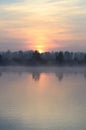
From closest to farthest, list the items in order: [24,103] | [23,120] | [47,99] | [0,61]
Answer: [23,120] < [24,103] < [47,99] < [0,61]

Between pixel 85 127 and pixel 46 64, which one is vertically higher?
pixel 85 127

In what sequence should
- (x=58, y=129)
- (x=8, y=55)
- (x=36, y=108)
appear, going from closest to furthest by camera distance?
(x=58, y=129) → (x=36, y=108) → (x=8, y=55)

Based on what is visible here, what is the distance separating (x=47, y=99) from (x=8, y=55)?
103ft

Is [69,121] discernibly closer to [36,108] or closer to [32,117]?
[32,117]

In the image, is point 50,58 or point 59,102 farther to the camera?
point 50,58

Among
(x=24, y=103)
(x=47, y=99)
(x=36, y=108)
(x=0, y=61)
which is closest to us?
(x=36, y=108)

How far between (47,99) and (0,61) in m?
29.1

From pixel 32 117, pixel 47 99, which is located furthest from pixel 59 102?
pixel 32 117

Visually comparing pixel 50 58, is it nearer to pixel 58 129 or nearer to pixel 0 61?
pixel 0 61

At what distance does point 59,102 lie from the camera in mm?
8602

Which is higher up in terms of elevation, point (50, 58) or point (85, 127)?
point (85, 127)

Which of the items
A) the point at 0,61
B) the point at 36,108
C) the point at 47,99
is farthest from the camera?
the point at 0,61

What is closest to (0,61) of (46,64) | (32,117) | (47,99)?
(46,64)

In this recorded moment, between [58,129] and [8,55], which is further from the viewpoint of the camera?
[8,55]
